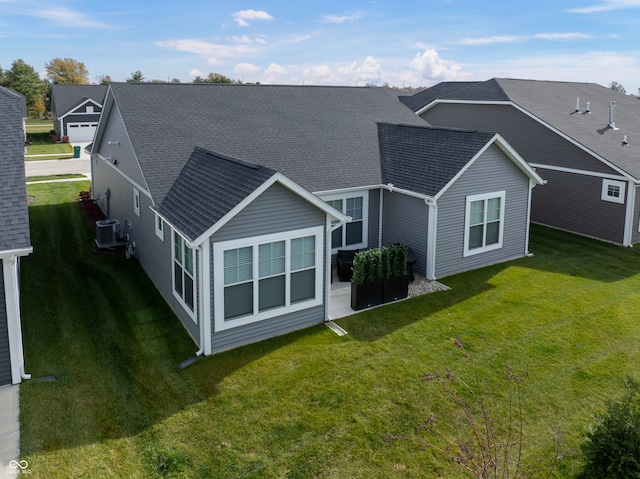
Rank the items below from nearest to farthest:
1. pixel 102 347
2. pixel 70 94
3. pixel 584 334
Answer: pixel 102 347 < pixel 584 334 < pixel 70 94

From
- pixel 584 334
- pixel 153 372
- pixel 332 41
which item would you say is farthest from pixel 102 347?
pixel 332 41

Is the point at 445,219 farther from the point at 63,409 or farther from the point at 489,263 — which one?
the point at 63,409

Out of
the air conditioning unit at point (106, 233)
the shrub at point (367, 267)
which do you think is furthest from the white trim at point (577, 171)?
the air conditioning unit at point (106, 233)

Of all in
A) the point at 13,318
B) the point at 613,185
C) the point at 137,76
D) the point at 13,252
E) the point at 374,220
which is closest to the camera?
the point at 13,252

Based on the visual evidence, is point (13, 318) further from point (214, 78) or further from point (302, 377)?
point (214, 78)

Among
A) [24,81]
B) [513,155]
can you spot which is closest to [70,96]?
[24,81]

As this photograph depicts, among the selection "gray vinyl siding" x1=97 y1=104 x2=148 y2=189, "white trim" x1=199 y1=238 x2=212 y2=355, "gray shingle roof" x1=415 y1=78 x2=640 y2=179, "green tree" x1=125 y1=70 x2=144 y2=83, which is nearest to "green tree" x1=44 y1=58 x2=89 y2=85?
"green tree" x1=125 y1=70 x2=144 y2=83

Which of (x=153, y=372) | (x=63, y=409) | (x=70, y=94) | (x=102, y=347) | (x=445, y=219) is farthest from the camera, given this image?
(x=70, y=94)
